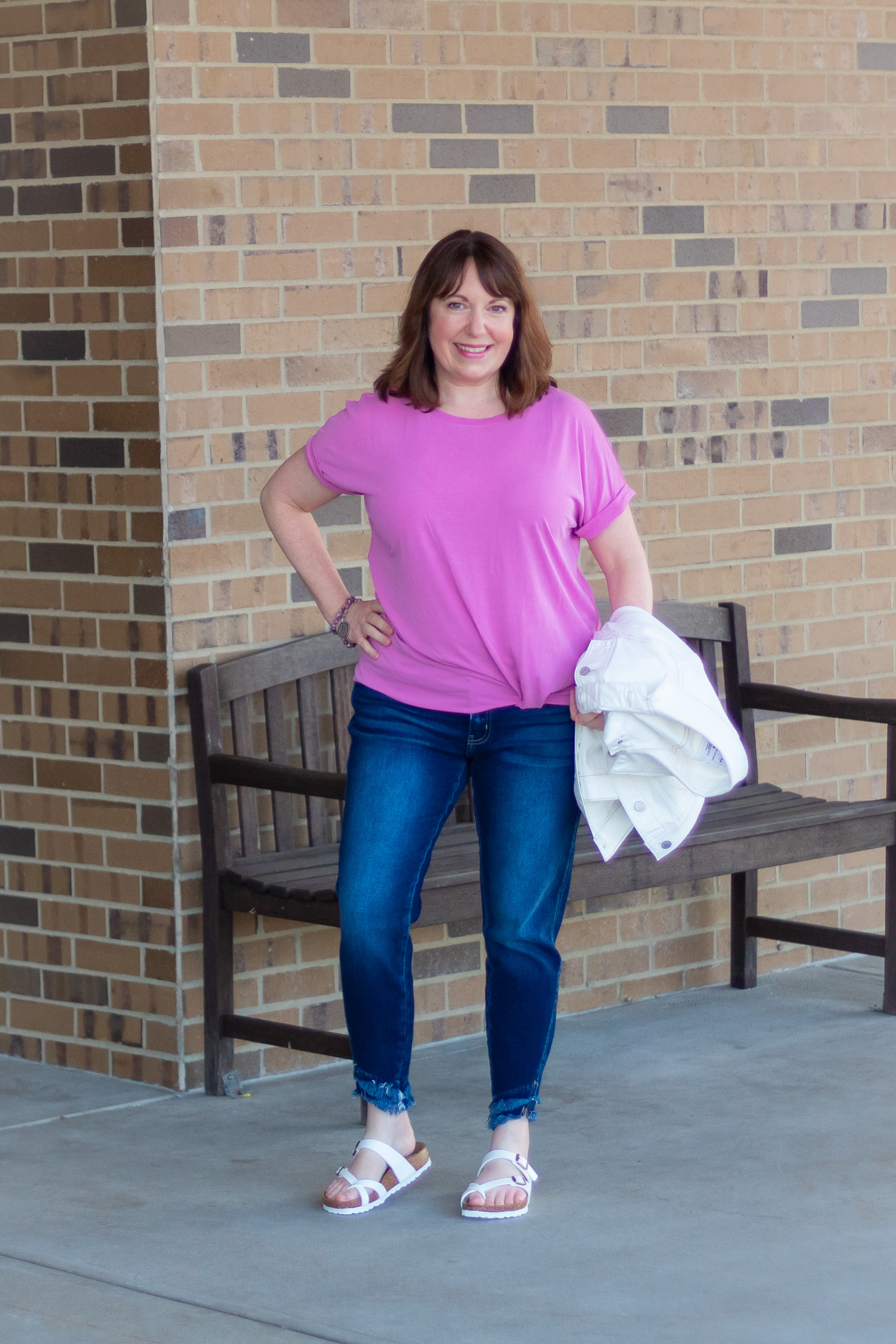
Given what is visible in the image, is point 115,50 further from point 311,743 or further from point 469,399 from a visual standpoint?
point 311,743

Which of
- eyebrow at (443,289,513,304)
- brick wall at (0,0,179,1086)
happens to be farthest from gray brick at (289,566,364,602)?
eyebrow at (443,289,513,304)

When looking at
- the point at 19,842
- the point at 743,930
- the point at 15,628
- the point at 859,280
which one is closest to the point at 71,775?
the point at 19,842

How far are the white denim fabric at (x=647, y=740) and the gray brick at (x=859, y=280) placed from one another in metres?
2.39

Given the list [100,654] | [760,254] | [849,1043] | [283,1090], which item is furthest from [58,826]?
[760,254]

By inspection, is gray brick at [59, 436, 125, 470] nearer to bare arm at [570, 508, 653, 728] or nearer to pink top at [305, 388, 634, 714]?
pink top at [305, 388, 634, 714]

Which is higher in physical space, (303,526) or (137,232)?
(137,232)

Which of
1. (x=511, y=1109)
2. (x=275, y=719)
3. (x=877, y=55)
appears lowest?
(x=511, y=1109)

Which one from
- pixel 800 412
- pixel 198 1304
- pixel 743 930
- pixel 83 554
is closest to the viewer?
pixel 198 1304

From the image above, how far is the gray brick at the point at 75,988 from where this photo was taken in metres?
5.16

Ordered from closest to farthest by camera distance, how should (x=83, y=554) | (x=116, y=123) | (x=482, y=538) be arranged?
(x=482, y=538), (x=116, y=123), (x=83, y=554)

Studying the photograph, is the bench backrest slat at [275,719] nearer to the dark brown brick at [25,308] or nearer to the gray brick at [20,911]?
the gray brick at [20,911]

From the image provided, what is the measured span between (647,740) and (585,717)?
0.41ft

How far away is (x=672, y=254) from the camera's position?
5.71 meters

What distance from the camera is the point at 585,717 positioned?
12.8 feet
